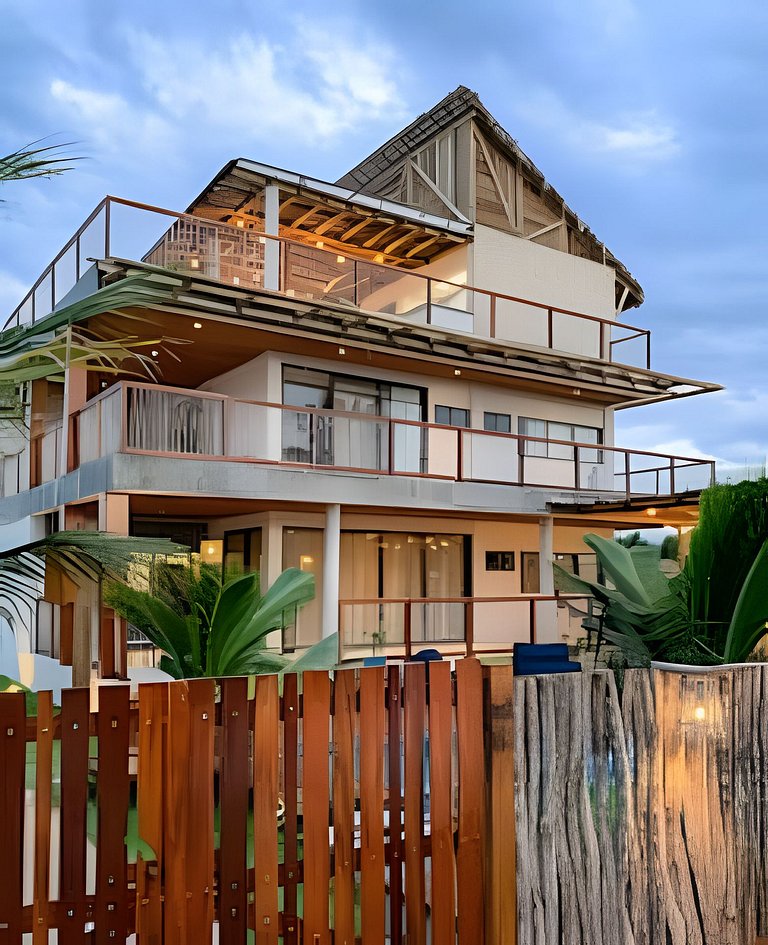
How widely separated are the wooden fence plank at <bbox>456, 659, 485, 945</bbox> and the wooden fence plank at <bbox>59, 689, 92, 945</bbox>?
1.58 meters

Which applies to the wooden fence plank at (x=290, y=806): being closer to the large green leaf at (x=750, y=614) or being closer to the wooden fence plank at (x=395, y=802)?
the wooden fence plank at (x=395, y=802)

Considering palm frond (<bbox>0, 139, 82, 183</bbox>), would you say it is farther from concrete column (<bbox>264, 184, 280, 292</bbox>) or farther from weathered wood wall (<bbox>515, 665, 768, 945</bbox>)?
concrete column (<bbox>264, 184, 280, 292</bbox>)

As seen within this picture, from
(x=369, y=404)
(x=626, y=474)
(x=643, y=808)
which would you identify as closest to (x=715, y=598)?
(x=643, y=808)

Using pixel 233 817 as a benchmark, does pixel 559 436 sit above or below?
above

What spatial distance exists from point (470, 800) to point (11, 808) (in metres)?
1.90

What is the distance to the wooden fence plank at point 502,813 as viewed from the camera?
374 cm

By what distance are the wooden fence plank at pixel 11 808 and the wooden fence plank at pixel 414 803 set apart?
1.55m

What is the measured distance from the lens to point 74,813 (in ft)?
10.00

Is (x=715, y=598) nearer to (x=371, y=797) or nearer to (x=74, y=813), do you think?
(x=371, y=797)

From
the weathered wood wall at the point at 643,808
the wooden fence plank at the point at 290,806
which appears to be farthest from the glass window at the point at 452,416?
the wooden fence plank at the point at 290,806

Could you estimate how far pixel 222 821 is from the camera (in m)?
3.30

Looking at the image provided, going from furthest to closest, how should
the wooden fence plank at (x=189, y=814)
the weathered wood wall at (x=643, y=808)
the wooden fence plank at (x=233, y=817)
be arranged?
the weathered wood wall at (x=643, y=808), the wooden fence plank at (x=233, y=817), the wooden fence plank at (x=189, y=814)

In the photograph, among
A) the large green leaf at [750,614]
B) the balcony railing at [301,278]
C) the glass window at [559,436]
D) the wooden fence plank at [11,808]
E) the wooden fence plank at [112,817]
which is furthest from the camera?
the glass window at [559,436]

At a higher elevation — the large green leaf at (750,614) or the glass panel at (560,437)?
the glass panel at (560,437)
